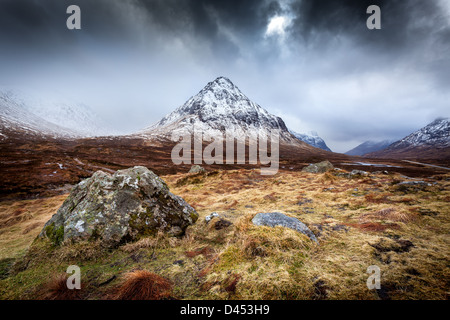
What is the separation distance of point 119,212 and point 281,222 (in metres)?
5.45

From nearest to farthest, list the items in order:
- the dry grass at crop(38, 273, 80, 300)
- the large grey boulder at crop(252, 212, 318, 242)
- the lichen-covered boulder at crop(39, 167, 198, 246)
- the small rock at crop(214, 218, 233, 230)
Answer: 1. the dry grass at crop(38, 273, 80, 300)
2. the large grey boulder at crop(252, 212, 318, 242)
3. the lichen-covered boulder at crop(39, 167, 198, 246)
4. the small rock at crop(214, 218, 233, 230)

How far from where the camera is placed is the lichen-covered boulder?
5379 millimetres

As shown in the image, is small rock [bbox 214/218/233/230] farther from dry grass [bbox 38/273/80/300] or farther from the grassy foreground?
dry grass [bbox 38/273/80/300]

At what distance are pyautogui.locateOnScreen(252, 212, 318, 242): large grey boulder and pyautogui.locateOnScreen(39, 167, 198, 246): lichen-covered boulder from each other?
3025 millimetres

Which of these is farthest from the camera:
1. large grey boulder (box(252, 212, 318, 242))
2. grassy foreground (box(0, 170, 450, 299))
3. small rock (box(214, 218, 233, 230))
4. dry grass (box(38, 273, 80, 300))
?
small rock (box(214, 218, 233, 230))

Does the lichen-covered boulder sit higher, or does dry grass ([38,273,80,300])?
the lichen-covered boulder

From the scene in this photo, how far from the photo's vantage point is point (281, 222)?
5496 millimetres

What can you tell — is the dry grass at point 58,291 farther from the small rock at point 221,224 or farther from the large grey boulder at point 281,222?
the large grey boulder at point 281,222

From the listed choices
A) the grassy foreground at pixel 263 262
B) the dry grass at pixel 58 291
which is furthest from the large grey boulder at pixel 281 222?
the dry grass at pixel 58 291

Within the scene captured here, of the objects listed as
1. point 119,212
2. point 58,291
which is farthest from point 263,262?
point 119,212

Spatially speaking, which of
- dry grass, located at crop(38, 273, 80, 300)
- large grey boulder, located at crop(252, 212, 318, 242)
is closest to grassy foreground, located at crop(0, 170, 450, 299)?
dry grass, located at crop(38, 273, 80, 300)

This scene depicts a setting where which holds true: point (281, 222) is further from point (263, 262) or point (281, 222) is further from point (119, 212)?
point (119, 212)
